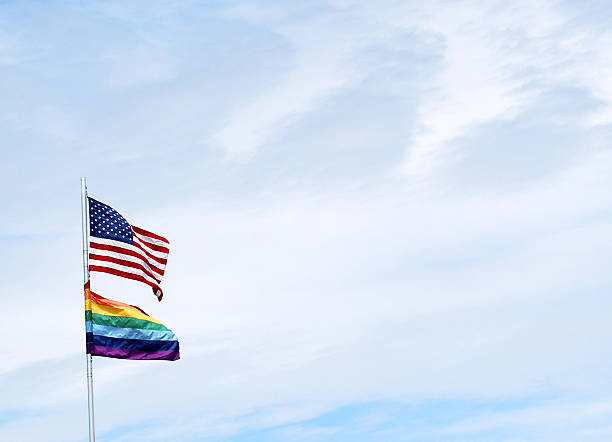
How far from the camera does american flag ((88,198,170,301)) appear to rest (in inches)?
1796

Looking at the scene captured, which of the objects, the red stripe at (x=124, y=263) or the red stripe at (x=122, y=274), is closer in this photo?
the red stripe at (x=122, y=274)

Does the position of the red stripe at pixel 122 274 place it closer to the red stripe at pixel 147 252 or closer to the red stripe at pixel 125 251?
the red stripe at pixel 125 251

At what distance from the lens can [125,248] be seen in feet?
152

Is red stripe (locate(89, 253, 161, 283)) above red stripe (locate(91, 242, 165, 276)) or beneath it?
beneath

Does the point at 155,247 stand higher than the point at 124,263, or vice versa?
the point at 155,247

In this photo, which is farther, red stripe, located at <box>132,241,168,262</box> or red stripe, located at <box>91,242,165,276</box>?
red stripe, located at <box>132,241,168,262</box>

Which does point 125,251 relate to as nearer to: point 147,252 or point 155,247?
point 147,252

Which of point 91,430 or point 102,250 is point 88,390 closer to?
point 91,430

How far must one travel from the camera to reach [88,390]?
4338 centimetres

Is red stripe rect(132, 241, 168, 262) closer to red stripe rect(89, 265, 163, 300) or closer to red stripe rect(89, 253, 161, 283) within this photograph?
red stripe rect(89, 253, 161, 283)

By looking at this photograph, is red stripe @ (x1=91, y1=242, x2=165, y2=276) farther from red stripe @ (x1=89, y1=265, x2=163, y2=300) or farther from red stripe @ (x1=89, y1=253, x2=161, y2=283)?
red stripe @ (x1=89, y1=265, x2=163, y2=300)

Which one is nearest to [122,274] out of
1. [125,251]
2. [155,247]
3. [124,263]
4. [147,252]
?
[124,263]

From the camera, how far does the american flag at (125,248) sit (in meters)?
45.6

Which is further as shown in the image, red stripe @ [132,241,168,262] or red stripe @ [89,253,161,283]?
red stripe @ [132,241,168,262]
